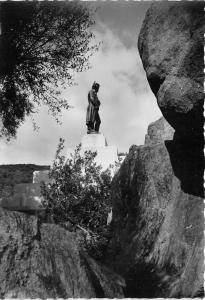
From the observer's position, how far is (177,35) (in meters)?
6.09

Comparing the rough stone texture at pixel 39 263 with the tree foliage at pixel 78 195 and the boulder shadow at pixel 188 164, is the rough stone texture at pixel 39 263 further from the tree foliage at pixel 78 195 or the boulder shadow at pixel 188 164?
the tree foliage at pixel 78 195

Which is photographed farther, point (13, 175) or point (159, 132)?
point (13, 175)

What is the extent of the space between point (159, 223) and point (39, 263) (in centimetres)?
361

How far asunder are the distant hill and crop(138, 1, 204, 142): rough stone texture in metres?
9.37

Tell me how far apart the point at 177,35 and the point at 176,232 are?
3233 millimetres

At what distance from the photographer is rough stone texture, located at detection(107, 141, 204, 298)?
604cm

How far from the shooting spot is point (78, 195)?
11391 mm

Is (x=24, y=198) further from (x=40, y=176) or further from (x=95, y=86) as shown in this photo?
(x=95, y=86)

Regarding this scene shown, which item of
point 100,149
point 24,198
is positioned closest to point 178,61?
point 24,198

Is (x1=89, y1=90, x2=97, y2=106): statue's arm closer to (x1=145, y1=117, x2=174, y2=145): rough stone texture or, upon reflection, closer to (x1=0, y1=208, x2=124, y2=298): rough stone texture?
(x1=145, y1=117, x2=174, y2=145): rough stone texture

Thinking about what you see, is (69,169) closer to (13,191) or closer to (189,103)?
(13,191)

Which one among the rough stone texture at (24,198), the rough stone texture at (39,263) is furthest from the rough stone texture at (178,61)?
the rough stone texture at (24,198)

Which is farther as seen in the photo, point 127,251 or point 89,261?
point 127,251

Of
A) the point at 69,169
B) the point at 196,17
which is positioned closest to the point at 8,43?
the point at 69,169
